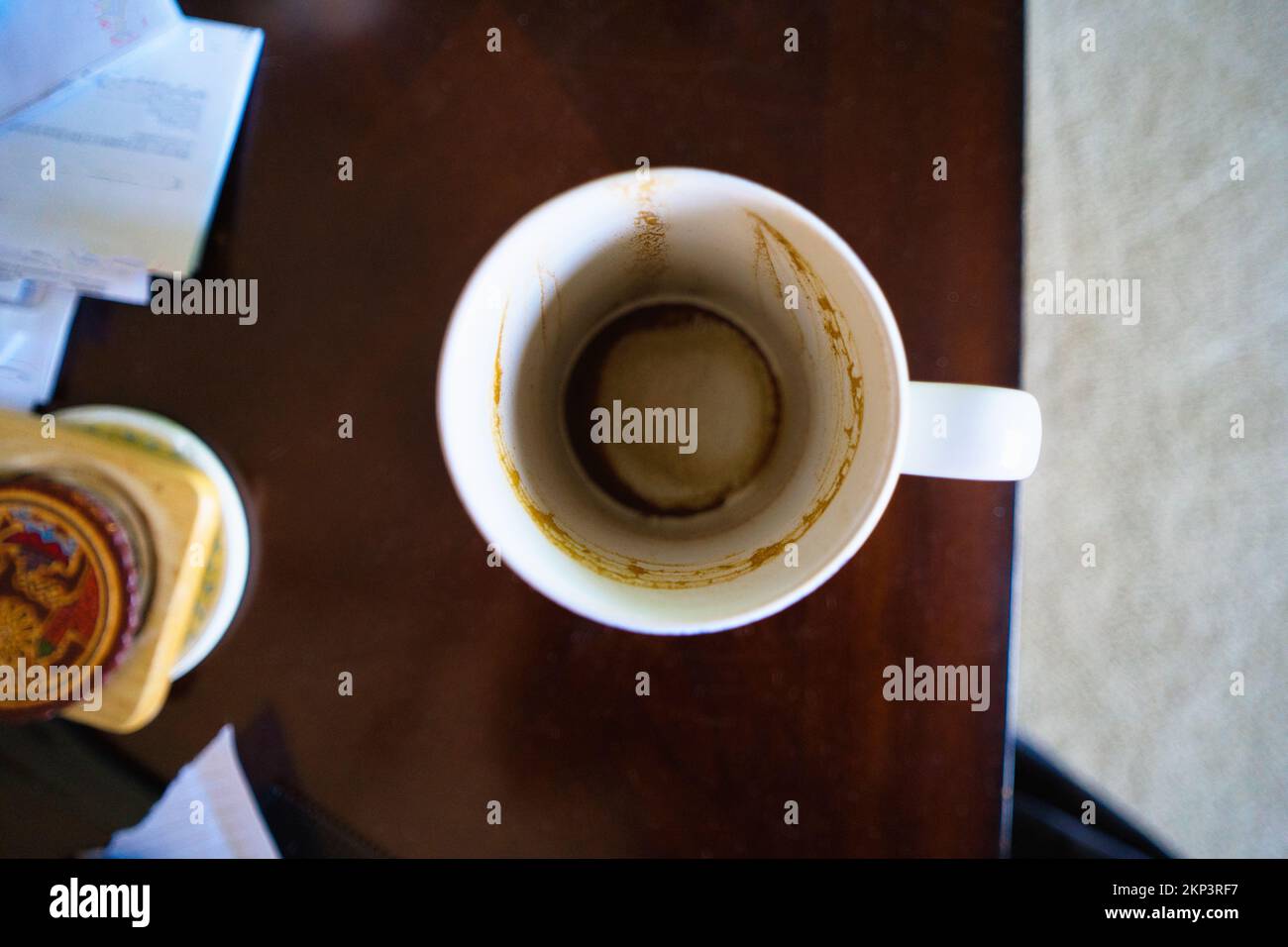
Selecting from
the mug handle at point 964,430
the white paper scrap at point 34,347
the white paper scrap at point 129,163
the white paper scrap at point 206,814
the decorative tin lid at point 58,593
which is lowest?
the white paper scrap at point 206,814

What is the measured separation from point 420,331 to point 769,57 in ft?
0.73

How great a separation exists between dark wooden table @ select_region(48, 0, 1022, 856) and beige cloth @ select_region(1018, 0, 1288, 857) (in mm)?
426

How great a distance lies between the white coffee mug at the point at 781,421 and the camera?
0.79ft

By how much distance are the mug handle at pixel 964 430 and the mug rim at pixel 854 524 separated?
26mm

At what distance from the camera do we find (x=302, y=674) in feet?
1.26

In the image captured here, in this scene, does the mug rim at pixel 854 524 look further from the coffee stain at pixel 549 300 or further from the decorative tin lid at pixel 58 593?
the decorative tin lid at pixel 58 593

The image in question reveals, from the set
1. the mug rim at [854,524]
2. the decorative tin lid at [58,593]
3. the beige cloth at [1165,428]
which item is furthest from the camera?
the beige cloth at [1165,428]

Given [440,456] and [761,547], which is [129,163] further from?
[761,547]

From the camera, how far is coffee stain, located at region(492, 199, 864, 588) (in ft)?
0.87

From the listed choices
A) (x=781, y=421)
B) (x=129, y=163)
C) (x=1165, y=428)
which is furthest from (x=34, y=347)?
(x=1165, y=428)

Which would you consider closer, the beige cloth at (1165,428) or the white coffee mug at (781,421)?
the white coffee mug at (781,421)

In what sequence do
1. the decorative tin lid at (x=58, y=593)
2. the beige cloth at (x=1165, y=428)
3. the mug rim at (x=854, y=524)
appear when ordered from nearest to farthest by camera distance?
the mug rim at (x=854, y=524)
the decorative tin lid at (x=58, y=593)
the beige cloth at (x=1165, y=428)

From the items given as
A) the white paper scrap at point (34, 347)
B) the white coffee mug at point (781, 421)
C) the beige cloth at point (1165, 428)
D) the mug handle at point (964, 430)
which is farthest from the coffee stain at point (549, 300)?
the beige cloth at point (1165, 428)

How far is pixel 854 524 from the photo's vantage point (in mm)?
241
